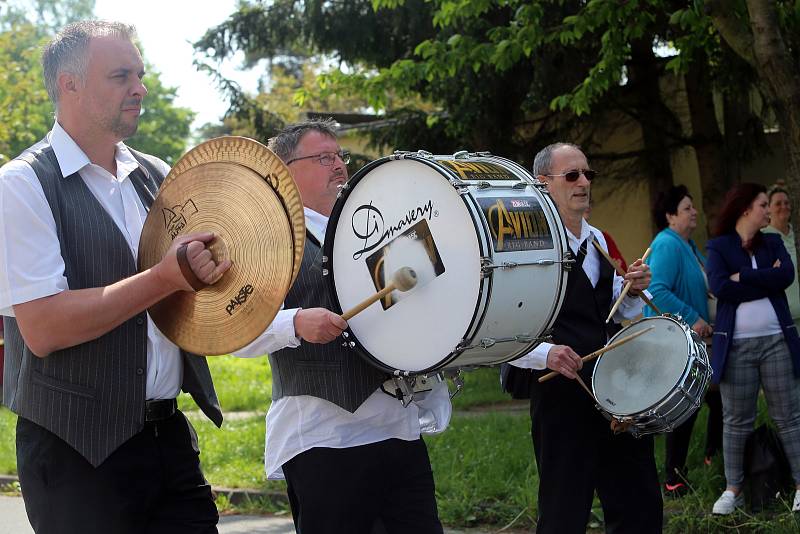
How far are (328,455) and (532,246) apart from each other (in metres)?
0.96

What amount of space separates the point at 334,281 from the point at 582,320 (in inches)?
54.5

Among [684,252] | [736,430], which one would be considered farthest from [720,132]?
[736,430]

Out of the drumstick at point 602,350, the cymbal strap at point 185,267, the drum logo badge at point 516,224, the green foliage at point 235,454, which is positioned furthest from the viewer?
the green foliage at point 235,454

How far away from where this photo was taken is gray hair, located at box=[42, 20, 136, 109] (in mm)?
2938

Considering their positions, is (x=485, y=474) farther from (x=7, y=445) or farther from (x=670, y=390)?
(x=7, y=445)

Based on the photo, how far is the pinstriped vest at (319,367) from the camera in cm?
350

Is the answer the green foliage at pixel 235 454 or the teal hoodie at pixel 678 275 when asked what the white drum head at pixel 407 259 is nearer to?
the teal hoodie at pixel 678 275

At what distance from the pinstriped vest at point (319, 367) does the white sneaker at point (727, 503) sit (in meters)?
3.26

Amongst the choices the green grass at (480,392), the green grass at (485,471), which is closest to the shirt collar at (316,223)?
the green grass at (485,471)

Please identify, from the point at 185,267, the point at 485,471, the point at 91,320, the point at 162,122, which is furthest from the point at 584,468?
the point at 162,122

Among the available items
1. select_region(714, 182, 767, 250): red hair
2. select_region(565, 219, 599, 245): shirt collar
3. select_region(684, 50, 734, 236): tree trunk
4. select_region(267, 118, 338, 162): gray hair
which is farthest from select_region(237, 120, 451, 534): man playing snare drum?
select_region(684, 50, 734, 236): tree trunk

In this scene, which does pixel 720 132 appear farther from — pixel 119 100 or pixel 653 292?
pixel 119 100

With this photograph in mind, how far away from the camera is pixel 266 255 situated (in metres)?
2.80

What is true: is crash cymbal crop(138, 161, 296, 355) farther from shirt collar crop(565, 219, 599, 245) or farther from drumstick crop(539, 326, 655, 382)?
shirt collar crop(565, 219, 599, 245)
